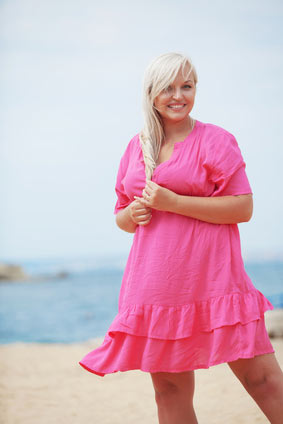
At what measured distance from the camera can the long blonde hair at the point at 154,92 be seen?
6.00 feet

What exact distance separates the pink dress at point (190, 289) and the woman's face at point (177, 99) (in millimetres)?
90

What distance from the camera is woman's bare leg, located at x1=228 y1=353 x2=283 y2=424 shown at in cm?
175

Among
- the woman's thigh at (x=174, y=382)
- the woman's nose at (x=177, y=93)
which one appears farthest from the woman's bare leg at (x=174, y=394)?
the woman's nose at (x=177, y=93)

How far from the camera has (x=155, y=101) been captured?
191 centimetres

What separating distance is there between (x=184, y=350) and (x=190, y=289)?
0.65 feet

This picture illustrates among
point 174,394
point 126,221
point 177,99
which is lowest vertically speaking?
point 174,394

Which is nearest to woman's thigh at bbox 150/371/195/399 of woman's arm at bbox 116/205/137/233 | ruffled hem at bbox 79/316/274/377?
ruffled hem at bbox 79/316/274/377

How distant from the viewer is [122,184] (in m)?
2.08

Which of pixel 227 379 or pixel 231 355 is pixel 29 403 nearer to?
pixel 227 379

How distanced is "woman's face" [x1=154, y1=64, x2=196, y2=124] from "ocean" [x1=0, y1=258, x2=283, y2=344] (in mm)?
6461

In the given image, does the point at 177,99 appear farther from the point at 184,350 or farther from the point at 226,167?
the point at 184,350

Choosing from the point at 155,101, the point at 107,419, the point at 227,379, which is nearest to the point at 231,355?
the point at 155,101

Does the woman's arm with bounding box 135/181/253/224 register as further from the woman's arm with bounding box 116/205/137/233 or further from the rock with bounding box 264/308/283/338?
the rock with bounding box 264/308/283/338

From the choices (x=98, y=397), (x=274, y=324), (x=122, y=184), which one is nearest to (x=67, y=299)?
(x=274, y=324)
